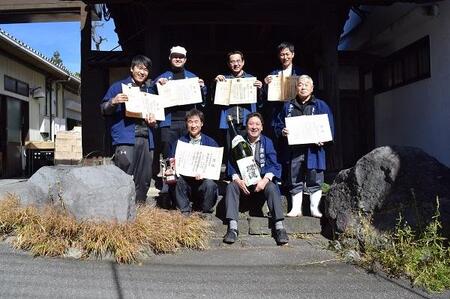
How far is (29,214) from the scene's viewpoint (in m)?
4.77

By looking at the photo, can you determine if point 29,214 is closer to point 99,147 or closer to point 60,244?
point 60,244

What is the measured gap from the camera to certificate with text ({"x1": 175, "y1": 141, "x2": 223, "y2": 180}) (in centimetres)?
549

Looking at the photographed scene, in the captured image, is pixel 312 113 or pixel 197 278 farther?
pixel 312 113

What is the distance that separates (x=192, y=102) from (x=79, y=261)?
240 cm

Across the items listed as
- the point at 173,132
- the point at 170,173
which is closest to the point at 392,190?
the point at 170,173

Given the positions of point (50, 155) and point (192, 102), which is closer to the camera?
point (192, 102)

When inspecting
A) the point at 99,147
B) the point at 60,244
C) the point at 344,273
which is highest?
the point at 99,147

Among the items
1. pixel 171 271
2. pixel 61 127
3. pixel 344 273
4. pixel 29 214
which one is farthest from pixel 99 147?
pixel 61 127

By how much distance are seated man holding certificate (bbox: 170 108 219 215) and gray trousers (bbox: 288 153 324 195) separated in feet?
2.92

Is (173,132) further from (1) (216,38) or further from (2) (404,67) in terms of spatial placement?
(2) (404,67)

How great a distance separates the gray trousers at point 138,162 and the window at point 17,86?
10982 millimetres

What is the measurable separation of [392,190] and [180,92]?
2724 mm

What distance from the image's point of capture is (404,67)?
29.0ft

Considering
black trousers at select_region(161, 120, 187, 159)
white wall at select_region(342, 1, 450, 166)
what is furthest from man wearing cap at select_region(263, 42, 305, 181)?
white wall at select_region(342, 1, 450, 166)
